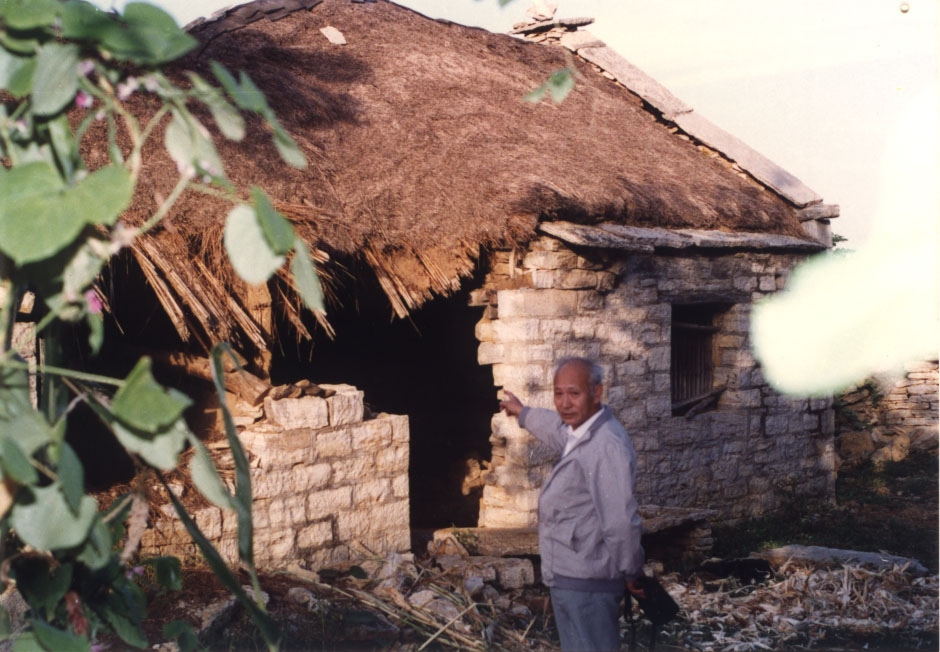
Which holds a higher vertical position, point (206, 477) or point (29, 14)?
point (29, 14)

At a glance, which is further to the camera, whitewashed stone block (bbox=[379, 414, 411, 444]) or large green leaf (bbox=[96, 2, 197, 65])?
whitewashed stone block (bbox=[379, 414, 411, 444])

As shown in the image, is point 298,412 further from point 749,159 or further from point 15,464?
point 749,159

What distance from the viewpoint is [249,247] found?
1.34 meters

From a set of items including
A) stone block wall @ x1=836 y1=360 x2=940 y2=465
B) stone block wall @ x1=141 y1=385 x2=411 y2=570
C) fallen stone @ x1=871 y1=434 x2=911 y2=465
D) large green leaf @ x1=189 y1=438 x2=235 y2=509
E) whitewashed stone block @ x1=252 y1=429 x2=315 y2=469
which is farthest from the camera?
stone block wall @ x1=836 y1=360 x2=940 y2=465

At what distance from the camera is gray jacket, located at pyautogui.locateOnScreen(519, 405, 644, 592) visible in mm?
3471

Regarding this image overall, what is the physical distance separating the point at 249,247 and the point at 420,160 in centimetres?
608

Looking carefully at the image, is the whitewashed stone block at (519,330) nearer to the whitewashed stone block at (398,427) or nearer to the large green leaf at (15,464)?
the whitewashed stone block at (398,427)

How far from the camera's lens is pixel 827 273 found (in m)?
9.58

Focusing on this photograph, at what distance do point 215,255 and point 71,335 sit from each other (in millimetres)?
913

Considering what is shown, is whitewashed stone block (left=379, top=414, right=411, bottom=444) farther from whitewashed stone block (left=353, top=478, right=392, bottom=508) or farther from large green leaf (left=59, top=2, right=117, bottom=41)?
large green leaf (left=59, top=2, right=117, bottom=41)

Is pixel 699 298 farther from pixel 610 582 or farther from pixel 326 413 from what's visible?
pixel 610 582

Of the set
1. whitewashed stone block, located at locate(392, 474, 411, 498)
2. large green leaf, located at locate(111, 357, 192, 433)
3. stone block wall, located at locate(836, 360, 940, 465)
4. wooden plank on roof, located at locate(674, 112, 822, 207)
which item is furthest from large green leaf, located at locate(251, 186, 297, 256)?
stone block wall, located at locate(836, 360, 940, 465)

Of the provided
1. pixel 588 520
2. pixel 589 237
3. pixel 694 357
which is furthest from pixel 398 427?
pixel 694 357

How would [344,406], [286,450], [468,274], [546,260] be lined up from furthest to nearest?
1. [546,260]
2. [468,274]
3. [344,406]
4. [286,450]
